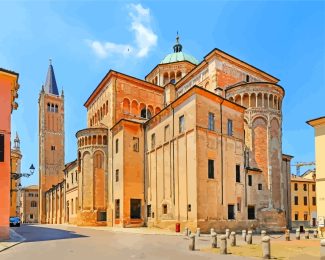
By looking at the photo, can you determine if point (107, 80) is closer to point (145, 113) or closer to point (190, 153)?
point (145, 113)

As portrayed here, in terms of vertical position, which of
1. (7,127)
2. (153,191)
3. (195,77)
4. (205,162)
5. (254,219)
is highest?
(195,77)

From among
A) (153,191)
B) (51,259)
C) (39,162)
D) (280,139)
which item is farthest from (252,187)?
(39,162)

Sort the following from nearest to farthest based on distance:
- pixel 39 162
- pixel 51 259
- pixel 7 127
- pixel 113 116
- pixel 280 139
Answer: pixel 51 259
pixel 7 127
pixel 280 139
pixel 113 116
pixel 39 162

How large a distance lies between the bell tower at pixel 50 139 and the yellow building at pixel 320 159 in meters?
70.0

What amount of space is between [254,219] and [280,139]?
9.39 metres

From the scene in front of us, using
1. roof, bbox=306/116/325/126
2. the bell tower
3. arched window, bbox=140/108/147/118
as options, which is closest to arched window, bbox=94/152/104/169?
arched window, bbox=140/108/147/118

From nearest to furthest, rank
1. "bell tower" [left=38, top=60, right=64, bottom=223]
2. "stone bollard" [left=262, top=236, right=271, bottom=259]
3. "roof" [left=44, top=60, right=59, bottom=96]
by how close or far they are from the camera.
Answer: "stone bollard" [left=262, top=236, right=271, bottom=259], "bell tower" [left=38, top=60, right=64, bottom=223], "roof" [left=44, top=60, right=59, bottom=96]

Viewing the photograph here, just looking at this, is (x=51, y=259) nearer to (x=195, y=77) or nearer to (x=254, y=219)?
(x=254, y=219)

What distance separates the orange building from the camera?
22.5 metres

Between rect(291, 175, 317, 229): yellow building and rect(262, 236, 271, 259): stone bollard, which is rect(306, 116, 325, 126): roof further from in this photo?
rect(291, 175, 317, 229): yellow building

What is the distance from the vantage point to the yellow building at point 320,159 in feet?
85.5

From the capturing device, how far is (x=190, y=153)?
110ft

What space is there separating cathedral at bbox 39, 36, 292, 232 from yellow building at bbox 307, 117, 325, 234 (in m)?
9.42

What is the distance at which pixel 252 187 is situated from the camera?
37875mm
